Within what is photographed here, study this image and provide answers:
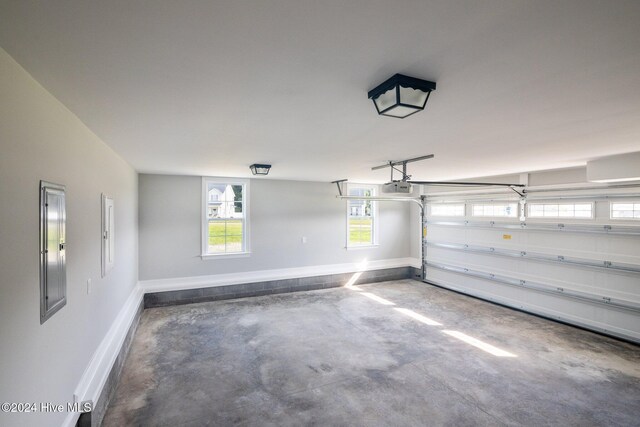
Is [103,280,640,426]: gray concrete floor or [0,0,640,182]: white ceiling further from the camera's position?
[103,280,640,426]: gray concrete floor

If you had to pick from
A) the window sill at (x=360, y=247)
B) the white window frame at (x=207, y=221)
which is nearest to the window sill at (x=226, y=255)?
the white window frame at (x=207, y=221)

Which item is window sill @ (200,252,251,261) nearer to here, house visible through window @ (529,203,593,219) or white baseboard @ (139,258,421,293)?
white baseboard @ (139,258,421,293)

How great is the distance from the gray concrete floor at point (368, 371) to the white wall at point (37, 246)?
42.1 inches

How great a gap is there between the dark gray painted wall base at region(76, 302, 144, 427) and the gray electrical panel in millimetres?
1005

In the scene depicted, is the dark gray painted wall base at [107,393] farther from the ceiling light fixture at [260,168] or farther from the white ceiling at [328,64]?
the ceiling light fixture at [260,168]

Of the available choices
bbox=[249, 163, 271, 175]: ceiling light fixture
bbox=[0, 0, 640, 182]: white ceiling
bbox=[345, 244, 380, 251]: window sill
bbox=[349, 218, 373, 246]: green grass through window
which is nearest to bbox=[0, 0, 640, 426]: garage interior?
bbox=[0, 0, 640, 182]: white ceiling

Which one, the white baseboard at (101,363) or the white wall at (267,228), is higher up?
the white wall at (267,228)

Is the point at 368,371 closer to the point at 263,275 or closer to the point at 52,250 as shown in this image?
the point at 52,250

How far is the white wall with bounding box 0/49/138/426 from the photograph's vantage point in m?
1.38

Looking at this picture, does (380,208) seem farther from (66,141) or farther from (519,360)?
(66,141)

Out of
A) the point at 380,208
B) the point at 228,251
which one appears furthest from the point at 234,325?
the point at 380,208

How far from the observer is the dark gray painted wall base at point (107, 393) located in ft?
7.57

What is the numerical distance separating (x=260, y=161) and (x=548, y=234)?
513cm

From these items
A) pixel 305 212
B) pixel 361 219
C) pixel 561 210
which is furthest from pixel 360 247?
pixel 561 210
